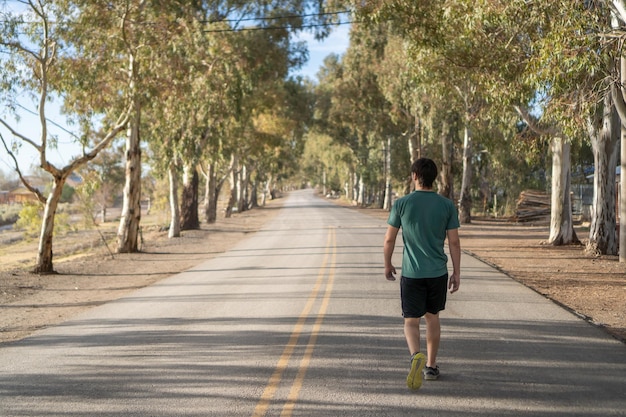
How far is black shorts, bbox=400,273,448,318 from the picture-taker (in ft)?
20.8

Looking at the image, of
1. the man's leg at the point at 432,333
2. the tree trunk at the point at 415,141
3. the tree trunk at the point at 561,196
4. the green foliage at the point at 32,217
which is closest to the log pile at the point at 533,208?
the tree trunk at the point at 415,141

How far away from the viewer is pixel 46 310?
12203 millimetres

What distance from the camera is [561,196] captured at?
74.0 ft

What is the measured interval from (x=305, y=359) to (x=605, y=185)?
14.6m

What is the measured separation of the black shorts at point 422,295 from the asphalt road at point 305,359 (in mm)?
674

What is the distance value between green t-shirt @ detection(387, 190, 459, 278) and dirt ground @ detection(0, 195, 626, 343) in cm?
358

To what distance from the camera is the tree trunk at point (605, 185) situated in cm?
1931

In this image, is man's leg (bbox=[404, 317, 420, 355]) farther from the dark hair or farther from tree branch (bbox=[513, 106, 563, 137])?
tree branch (bbox=[513, 106, 563, 137])

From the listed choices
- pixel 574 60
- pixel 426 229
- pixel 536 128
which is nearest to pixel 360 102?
pixel 536 128

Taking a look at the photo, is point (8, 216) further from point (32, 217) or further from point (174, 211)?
point (174, 211)

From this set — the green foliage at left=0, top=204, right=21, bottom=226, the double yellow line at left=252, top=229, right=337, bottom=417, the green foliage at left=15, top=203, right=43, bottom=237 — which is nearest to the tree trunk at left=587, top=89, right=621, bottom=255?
the double yellow line at left=252, top=229, right=337, bottom=417

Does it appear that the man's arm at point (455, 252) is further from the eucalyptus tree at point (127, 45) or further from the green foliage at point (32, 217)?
the green foliage at point (32, 217)

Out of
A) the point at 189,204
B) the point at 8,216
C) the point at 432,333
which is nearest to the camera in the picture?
the point at 432,333

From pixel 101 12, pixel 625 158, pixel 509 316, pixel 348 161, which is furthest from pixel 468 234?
pixel 348 161
